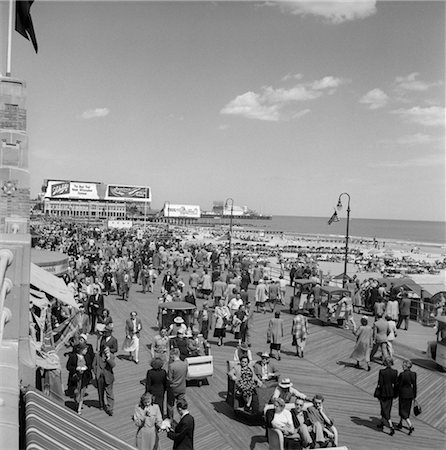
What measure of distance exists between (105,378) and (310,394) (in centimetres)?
394

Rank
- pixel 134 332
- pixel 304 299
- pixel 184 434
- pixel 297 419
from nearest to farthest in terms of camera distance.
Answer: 1. pixel 184 434
2. pixel 297 419
3. pixel 134 332
4. pixel 304 299

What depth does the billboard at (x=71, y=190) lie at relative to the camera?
114 meters

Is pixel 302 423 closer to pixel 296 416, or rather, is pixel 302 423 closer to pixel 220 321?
pixel 296 416

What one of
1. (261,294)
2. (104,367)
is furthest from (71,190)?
(104,367)

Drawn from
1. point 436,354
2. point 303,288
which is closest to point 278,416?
point 436,354

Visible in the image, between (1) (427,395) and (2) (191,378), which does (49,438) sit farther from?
(1) (427,395)

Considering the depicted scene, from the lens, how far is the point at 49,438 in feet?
11.7

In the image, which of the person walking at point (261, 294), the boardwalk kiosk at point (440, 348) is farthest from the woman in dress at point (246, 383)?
the person walking at point (261, 294)

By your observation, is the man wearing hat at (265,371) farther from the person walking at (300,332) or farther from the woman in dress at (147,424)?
the person walking at (300,332)

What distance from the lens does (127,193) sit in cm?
11638

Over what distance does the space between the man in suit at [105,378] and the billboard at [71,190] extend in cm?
11052

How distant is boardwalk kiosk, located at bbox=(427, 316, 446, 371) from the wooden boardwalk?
0.97ft

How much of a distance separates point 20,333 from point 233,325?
897 centimetres

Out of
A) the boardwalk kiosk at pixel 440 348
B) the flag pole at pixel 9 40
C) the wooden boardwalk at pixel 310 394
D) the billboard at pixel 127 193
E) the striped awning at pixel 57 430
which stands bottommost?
the wooden boardwalk at pixel 310 394
